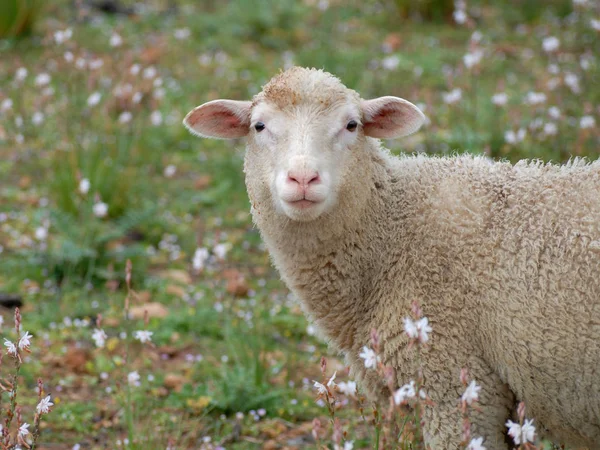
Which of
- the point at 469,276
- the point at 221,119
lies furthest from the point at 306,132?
the point at 469,276

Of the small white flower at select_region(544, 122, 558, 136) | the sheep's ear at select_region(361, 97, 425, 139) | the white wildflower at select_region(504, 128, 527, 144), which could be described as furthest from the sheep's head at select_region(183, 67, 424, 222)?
the small white flower at select_region(544, 122, 558, 136)

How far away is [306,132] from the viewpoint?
3035 millimetres

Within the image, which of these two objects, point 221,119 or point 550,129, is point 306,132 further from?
point 550,129

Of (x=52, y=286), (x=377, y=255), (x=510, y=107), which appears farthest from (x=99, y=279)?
(x=510, y=107)

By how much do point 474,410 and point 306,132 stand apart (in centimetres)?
121

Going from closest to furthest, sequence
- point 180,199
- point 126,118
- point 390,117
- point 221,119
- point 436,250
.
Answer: point 436,250
point 390,117
point 221,119
point 126,118
point 180,199

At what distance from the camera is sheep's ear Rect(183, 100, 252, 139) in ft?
11.3

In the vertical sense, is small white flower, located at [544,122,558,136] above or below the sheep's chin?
above

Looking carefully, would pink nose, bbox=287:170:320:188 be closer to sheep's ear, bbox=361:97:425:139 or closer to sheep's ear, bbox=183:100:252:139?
sheep's ear, bbox=361:97:425:139

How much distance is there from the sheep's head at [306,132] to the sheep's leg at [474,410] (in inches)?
31.1

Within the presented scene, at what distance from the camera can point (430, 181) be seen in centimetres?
323

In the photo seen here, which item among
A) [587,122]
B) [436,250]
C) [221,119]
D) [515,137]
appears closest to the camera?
[436,250]

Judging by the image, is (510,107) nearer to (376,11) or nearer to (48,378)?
(376,11)

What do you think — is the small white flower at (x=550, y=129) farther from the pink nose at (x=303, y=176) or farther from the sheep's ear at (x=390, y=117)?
the pink nose at (x=303, y=176)
